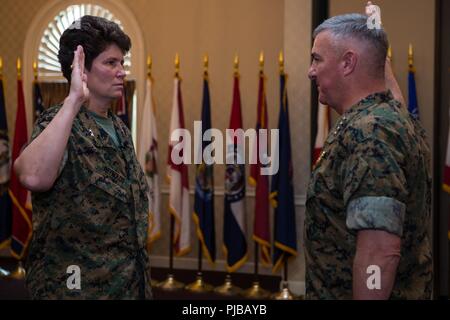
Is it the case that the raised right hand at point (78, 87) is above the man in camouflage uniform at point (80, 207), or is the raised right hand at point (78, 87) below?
above

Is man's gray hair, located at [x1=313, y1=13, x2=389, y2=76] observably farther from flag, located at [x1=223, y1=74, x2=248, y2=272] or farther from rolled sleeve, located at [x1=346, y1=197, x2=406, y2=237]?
flag, located at [x1=223, y1=74, x2=248, y2=272]

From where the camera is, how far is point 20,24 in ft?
23.8

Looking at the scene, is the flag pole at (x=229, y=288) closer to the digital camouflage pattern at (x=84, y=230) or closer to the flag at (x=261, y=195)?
the flag at (x=261, y=195)

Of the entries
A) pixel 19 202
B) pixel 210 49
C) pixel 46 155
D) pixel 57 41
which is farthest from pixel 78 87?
pixel 57 41

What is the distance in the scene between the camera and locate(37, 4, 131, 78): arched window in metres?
6.95

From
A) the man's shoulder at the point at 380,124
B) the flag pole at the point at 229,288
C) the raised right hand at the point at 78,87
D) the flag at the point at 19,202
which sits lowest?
the flag pole at the point at 229,288

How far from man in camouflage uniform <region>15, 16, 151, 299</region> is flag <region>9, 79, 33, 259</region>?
4.02 metres

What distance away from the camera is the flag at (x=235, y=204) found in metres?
5.42

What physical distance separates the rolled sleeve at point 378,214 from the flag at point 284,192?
3761 millimetres

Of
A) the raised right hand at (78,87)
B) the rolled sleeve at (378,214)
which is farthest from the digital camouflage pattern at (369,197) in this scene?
the raised right hand at (78,87)

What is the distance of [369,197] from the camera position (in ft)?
4.75
